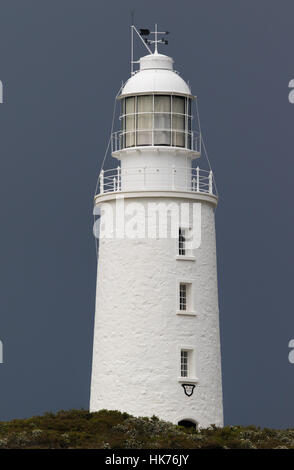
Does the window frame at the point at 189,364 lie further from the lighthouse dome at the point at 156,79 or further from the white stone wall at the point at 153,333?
the lighthouse dome at the point at 156,79

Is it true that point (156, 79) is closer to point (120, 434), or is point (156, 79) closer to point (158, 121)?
point (158, 121)

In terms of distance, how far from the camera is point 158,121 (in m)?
75.1

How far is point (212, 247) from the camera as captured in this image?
246ft

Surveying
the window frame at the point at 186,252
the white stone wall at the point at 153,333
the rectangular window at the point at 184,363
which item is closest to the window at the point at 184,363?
the rectangular window at the point at 184,363

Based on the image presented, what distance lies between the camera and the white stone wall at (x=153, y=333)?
7331cm

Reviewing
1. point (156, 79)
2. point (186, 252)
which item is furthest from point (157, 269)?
point (156, 79)

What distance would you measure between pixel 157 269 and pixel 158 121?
547cm

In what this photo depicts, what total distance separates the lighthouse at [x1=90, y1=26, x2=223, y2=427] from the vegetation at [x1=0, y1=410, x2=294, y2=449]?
1.42m

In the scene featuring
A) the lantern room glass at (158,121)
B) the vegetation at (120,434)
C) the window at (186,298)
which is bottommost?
the vegetation at (120,434)

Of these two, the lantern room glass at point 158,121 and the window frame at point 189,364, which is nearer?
the window frame at point 189,364

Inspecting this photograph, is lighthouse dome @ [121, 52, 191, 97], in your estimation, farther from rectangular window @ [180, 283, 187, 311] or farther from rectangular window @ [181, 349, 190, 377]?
rectangular window @ [181, 349, 190, 377]

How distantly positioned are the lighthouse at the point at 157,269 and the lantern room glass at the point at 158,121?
1.4 inches
